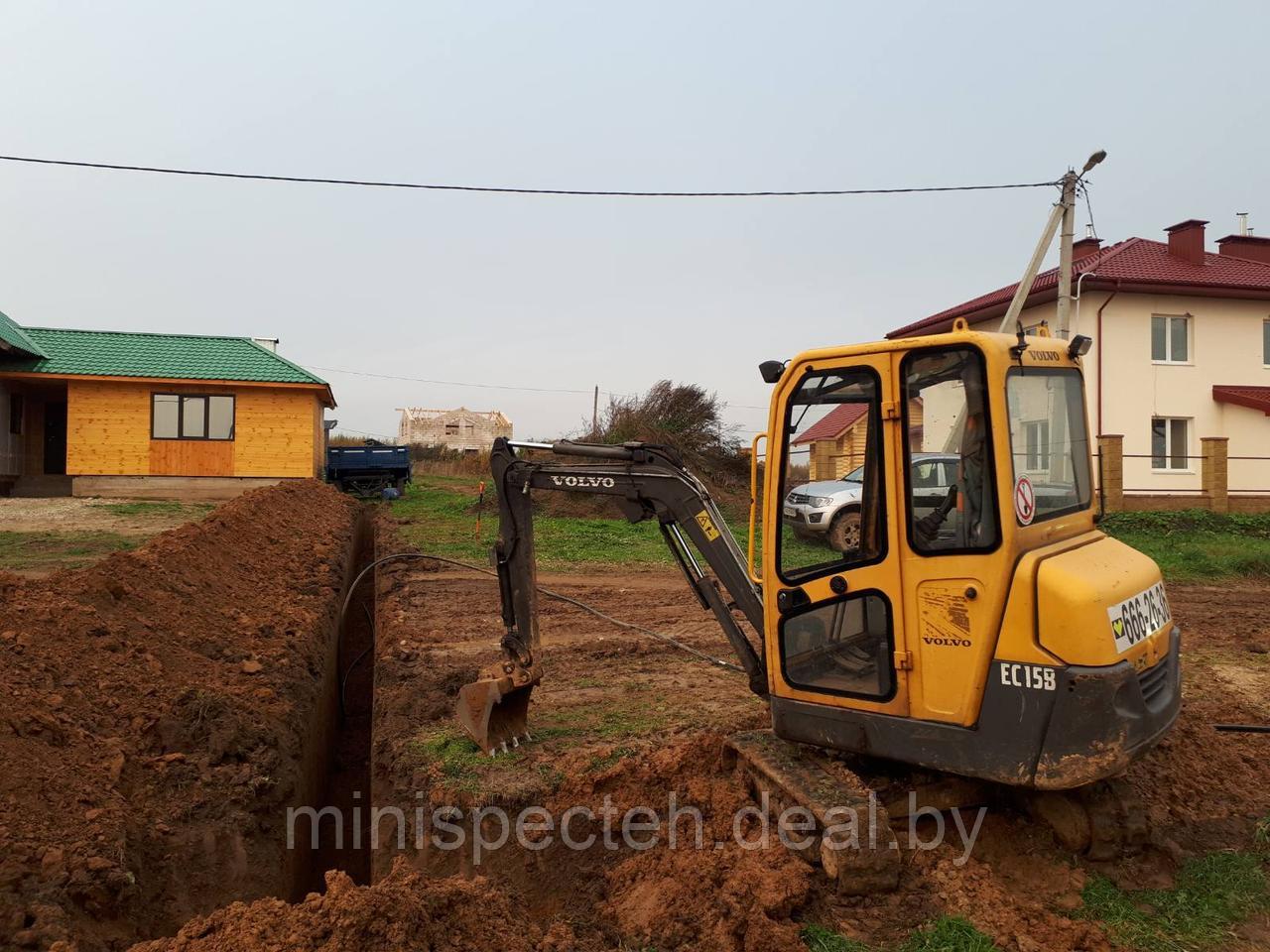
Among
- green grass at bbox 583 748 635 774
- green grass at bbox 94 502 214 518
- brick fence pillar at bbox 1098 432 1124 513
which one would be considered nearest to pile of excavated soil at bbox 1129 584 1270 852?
green grass at bbox 583 748 635 774

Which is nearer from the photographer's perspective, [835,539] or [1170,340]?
[835,539]

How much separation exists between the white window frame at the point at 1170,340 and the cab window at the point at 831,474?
20.3 m

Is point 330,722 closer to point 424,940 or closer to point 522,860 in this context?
point 522,860

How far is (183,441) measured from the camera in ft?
73.7

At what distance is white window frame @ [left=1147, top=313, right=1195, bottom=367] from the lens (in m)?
21.2

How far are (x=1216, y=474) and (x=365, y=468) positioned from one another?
20.9 m

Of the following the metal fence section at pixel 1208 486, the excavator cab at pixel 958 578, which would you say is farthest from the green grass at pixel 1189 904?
the metal fence section at pixel 1208 486

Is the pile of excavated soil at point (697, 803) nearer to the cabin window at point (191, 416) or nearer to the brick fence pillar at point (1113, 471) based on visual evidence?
the brick fence pillar at point (1113, 471)

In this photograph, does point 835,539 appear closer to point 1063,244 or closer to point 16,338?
point 1063,244

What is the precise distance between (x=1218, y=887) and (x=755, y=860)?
2014 mm

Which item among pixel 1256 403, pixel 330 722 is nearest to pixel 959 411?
pixel 330 722

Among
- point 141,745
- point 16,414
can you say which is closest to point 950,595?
point 141,745

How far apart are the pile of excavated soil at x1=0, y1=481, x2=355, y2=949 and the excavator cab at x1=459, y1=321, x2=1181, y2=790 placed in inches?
123

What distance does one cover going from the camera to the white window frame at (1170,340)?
69.6 ft
